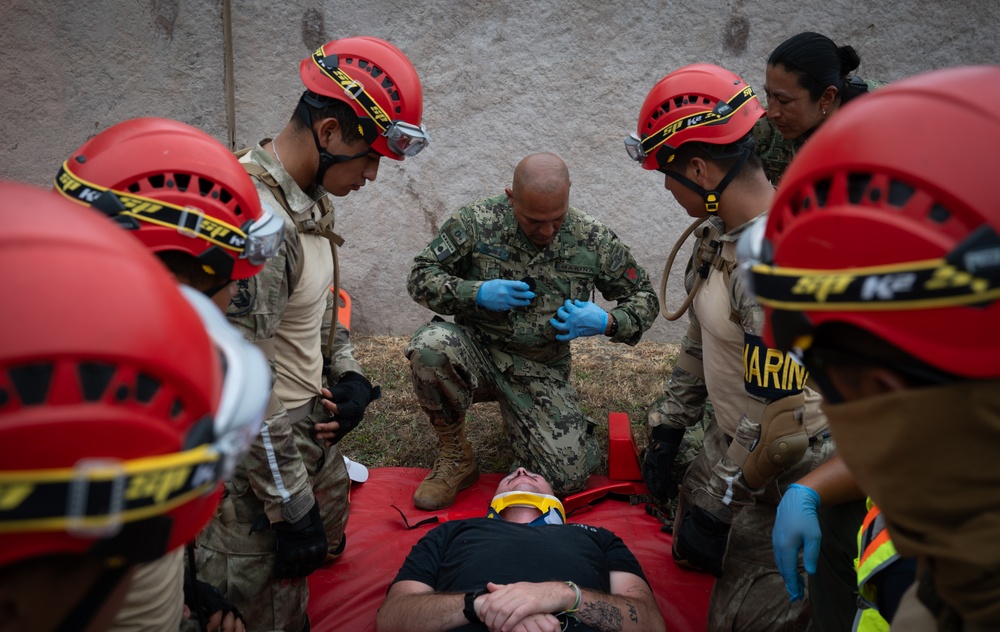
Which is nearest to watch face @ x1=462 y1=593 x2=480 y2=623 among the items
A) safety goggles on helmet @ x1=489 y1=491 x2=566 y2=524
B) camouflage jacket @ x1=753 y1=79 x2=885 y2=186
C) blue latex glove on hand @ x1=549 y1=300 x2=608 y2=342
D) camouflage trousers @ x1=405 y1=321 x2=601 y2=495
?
safety goggles on helmet @ x1=489 y1=491 x2=566 y2=524

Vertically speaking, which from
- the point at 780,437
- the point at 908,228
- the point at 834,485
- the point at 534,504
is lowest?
the point at 534,504

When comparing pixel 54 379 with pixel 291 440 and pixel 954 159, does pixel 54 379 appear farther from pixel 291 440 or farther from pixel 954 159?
pixel 291 440

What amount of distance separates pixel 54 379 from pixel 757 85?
6.36 m

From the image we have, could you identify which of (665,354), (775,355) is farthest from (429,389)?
(665,354)

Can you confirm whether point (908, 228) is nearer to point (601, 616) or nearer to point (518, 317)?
point (601, 616)

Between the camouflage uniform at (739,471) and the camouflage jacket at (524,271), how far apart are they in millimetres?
1382

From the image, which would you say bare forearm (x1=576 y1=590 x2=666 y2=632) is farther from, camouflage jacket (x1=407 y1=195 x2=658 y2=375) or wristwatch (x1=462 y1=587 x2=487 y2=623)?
camouflage jacket (x1=407 y1=195 x2=658 y2=375)

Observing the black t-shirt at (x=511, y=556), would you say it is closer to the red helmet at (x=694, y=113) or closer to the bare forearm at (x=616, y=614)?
the bare forearm at (x=616, y=614)

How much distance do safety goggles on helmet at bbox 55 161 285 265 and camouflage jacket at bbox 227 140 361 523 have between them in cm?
69

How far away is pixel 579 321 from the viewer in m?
4.70

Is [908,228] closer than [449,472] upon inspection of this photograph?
Yes

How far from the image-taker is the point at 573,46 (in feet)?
21.5

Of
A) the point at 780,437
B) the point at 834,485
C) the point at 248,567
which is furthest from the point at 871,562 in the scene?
the point at 248,567

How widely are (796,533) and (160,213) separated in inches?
83.6
